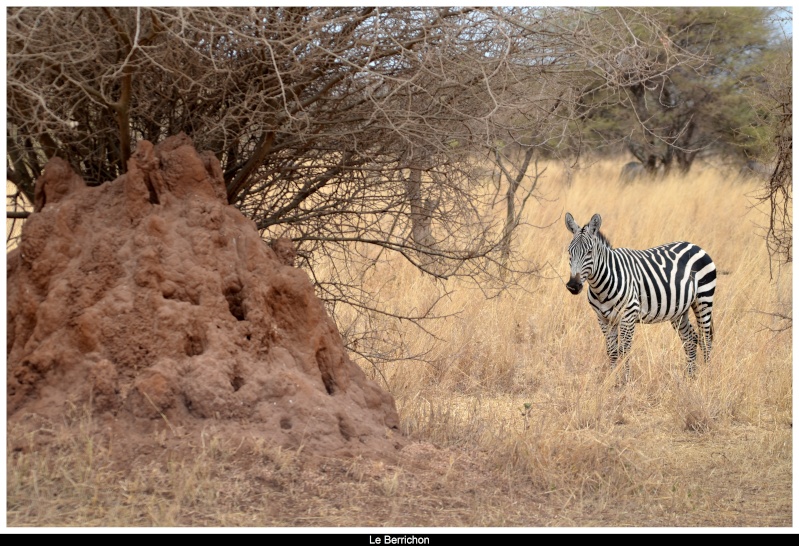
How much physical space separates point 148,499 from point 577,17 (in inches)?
131

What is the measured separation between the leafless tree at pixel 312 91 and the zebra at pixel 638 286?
161cm

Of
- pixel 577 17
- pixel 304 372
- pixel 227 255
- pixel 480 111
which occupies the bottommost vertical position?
pixel 304 372

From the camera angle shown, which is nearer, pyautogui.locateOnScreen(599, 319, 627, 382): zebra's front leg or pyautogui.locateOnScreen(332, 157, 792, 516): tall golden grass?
pyautogui.locateOnScreen(332, 157, 792, 516): tall golden grass

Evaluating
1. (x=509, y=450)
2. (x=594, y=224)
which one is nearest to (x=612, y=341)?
(x=594, y=224)

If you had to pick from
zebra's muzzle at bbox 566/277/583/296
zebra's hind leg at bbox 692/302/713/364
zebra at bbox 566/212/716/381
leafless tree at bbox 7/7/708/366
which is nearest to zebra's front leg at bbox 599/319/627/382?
zebra at bbox 566/212/716/381

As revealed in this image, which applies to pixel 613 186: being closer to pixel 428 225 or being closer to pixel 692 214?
pixel 692 214

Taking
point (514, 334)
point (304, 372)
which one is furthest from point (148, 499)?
point (514, 334)

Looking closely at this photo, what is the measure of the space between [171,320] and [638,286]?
4.45m

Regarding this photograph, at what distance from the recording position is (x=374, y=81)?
5156 millimetres

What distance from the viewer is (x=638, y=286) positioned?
769 cm

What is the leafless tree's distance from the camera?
14.8 feet

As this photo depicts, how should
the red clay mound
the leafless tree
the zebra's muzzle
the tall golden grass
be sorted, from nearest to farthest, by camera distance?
the red clay mound, the leafless tree, the tall golden grass, the zebra's muzzle

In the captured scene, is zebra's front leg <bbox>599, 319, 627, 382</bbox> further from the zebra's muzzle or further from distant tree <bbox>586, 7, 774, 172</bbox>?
distant tree <bbox>586, 7, 774, 172</bbox>

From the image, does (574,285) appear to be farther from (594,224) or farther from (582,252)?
(594,224)
